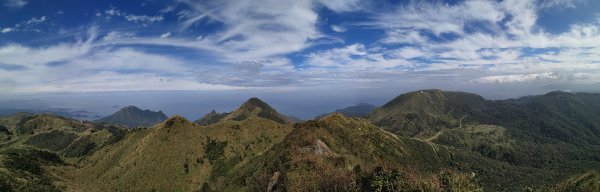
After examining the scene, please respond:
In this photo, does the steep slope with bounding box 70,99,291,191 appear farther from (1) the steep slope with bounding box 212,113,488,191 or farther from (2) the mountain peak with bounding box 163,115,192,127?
(1) the steep slope with bounding box 212,113,488,191

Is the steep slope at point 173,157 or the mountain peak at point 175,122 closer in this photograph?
the steep slope at point 173,157

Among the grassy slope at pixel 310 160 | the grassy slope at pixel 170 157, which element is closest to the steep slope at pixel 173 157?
the grassy slope at pixel 170 157

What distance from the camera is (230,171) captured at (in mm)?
166750

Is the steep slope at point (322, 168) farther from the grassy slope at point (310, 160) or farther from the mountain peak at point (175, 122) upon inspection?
the mountain peak at point (175, 122)

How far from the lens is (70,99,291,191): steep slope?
15638 cm

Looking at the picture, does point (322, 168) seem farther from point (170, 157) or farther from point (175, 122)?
point (175, 122)

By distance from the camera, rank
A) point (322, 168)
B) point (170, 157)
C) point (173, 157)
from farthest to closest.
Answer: point (173, 157) < point (170, 157) < point (322, 168)

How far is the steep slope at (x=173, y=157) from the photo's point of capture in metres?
156

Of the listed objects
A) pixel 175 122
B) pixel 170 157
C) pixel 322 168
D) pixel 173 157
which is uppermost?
pixel 175 122

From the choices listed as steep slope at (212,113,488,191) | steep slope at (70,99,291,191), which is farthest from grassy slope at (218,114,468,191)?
steep slope at (70,99,291,191)

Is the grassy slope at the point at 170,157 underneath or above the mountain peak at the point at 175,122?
underneath

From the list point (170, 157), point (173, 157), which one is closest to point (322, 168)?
point (173, 157)

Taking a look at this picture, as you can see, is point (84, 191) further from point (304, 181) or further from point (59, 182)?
point (304, 181)

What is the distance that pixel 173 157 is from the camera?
169 m
